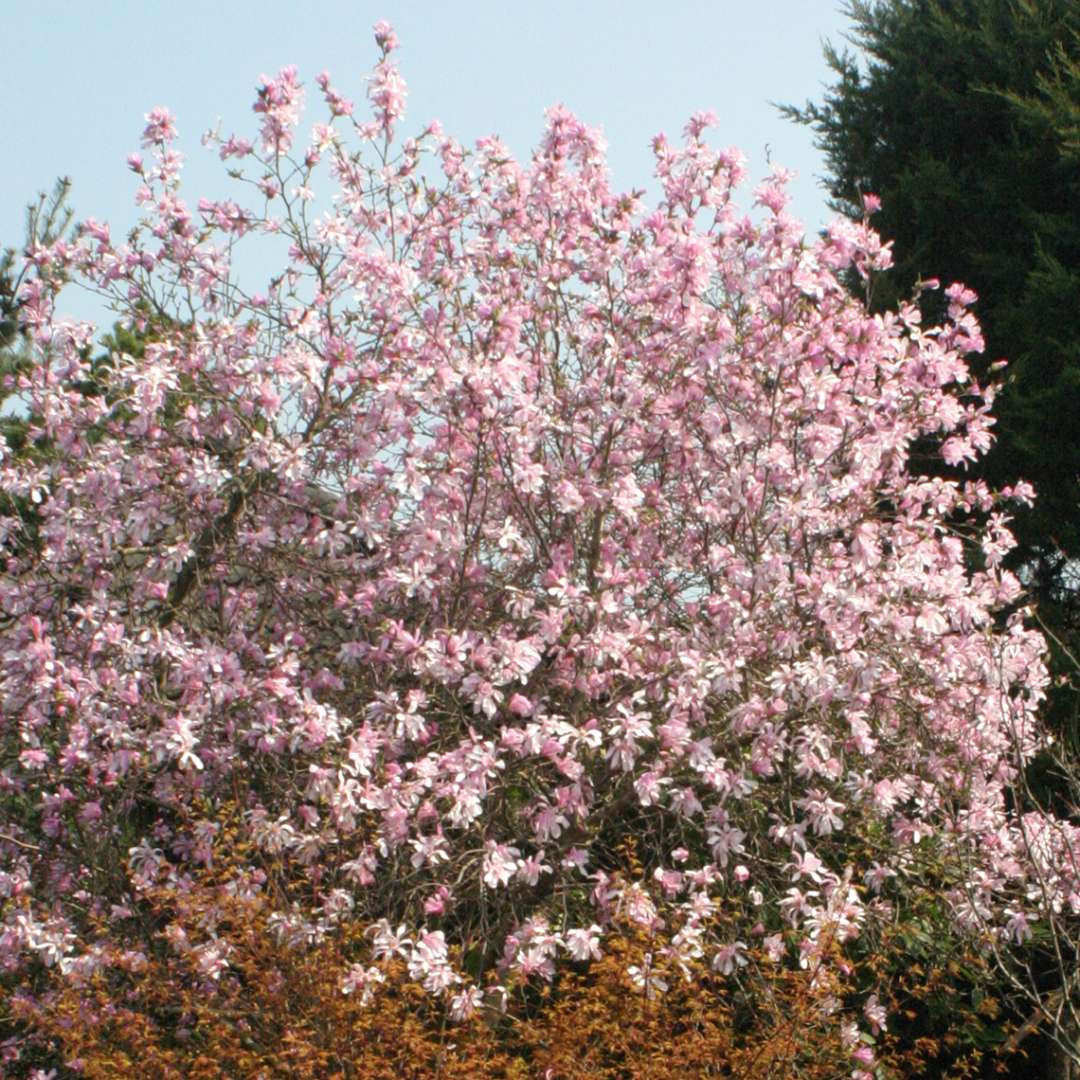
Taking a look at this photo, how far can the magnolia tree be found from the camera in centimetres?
618

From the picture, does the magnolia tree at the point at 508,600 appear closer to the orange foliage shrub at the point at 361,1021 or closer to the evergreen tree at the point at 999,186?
the orange foliage shrub at the point at 361,1021

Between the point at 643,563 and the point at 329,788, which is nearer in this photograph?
the point at 329,788

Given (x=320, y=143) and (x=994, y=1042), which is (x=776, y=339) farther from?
(x=994, y=1042)

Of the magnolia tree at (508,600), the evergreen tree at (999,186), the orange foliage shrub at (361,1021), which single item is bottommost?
the orange foliage shrub at (361,1021)

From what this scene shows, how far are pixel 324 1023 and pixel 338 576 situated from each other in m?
2.04

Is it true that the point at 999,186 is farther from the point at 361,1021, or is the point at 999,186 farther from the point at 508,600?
the point at 361,1021

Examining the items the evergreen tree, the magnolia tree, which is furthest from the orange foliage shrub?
the evergreen tree

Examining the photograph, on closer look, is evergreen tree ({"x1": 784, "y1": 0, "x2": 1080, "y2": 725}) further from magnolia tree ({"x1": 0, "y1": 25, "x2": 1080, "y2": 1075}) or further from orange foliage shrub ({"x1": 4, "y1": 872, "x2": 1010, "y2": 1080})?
orange foliage shrub ({"x1": 4, "y1": 872, "x2": 1010, "y2": 1080})

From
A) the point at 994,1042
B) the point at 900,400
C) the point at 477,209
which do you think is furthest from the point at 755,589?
the point at 994,1042

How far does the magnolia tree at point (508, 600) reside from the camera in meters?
6.18

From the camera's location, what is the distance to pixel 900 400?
703 cm

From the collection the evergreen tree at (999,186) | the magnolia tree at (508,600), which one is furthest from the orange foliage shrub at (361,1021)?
the evergreen tree at (999,186)

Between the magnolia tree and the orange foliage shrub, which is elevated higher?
the magnolia tree

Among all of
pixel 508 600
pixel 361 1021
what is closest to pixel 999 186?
pixel 508 600
